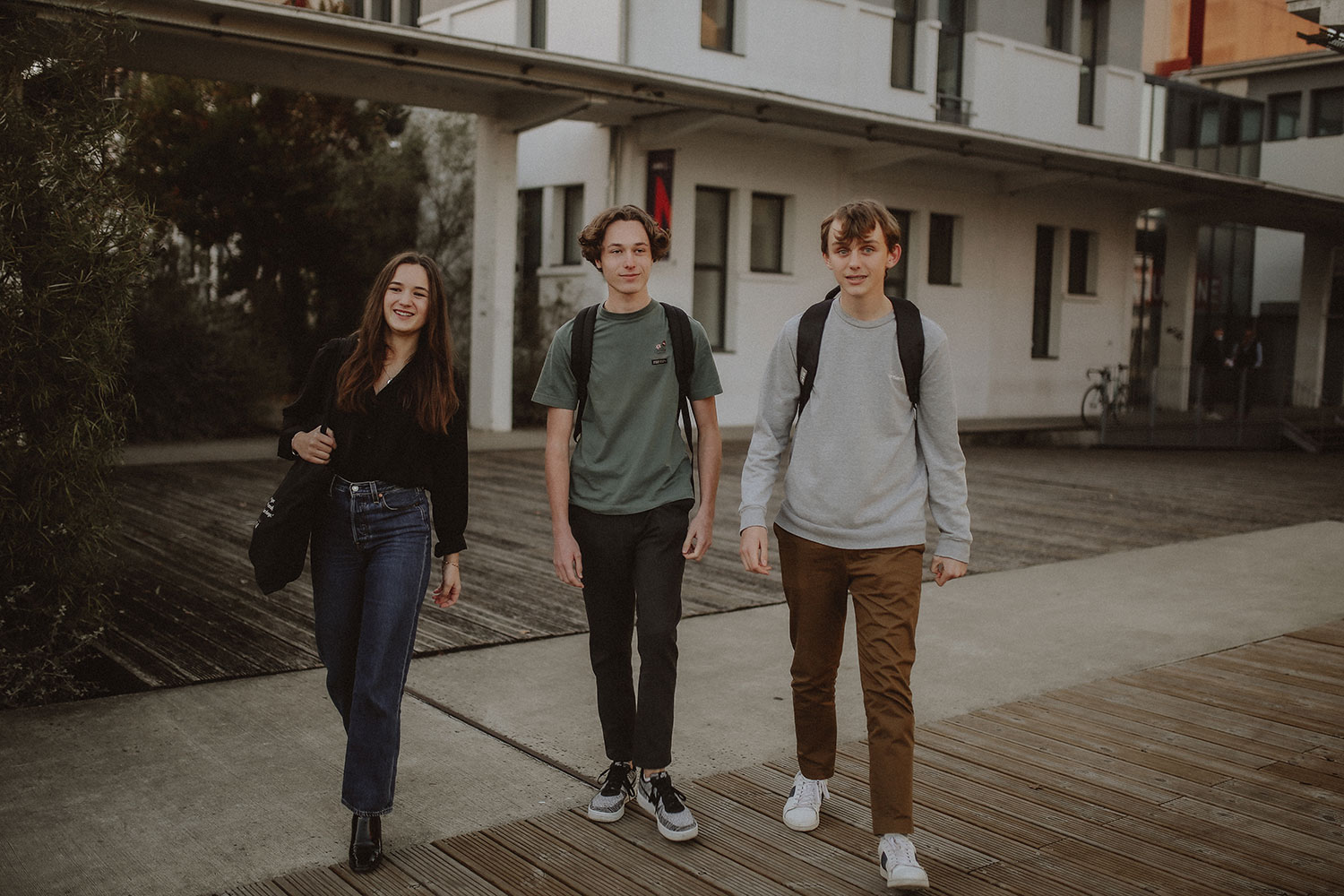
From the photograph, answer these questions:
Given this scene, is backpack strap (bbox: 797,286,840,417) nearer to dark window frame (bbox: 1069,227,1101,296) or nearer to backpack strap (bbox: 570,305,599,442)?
backpack strap (bbox: 570,305,599,442)

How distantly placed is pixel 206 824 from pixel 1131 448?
17.5m

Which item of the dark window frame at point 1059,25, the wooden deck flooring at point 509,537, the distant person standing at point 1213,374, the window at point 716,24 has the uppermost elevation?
the dark window frame at point 1059,25

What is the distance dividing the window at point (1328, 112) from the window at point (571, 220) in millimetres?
22034

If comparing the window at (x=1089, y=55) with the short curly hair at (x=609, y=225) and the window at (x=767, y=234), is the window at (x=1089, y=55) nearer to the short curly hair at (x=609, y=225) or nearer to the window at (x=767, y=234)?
the window at (x=767, y=234)

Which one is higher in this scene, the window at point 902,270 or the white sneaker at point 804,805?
the window at point 902,270

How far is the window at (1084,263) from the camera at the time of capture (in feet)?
76.2

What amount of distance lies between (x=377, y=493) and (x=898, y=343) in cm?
157

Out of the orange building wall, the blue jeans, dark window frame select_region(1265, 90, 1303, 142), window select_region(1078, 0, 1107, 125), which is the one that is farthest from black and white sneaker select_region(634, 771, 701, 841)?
the orange building wall

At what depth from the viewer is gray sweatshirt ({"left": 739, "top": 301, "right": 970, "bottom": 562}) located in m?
3.57

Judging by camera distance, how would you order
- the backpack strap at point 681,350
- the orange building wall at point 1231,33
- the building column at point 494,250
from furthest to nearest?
1. the orange building wall at point 1231,33
2. the building column at point 494,250
3. the backpack strap at point 681,350

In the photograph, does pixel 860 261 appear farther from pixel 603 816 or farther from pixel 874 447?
pixel 603 816

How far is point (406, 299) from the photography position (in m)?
3.58

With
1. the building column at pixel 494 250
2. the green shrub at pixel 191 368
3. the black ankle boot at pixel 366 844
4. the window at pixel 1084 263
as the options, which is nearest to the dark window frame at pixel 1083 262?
the window at pixel 1084 263

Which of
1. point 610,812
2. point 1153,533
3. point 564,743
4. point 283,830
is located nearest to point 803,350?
point 610,812
